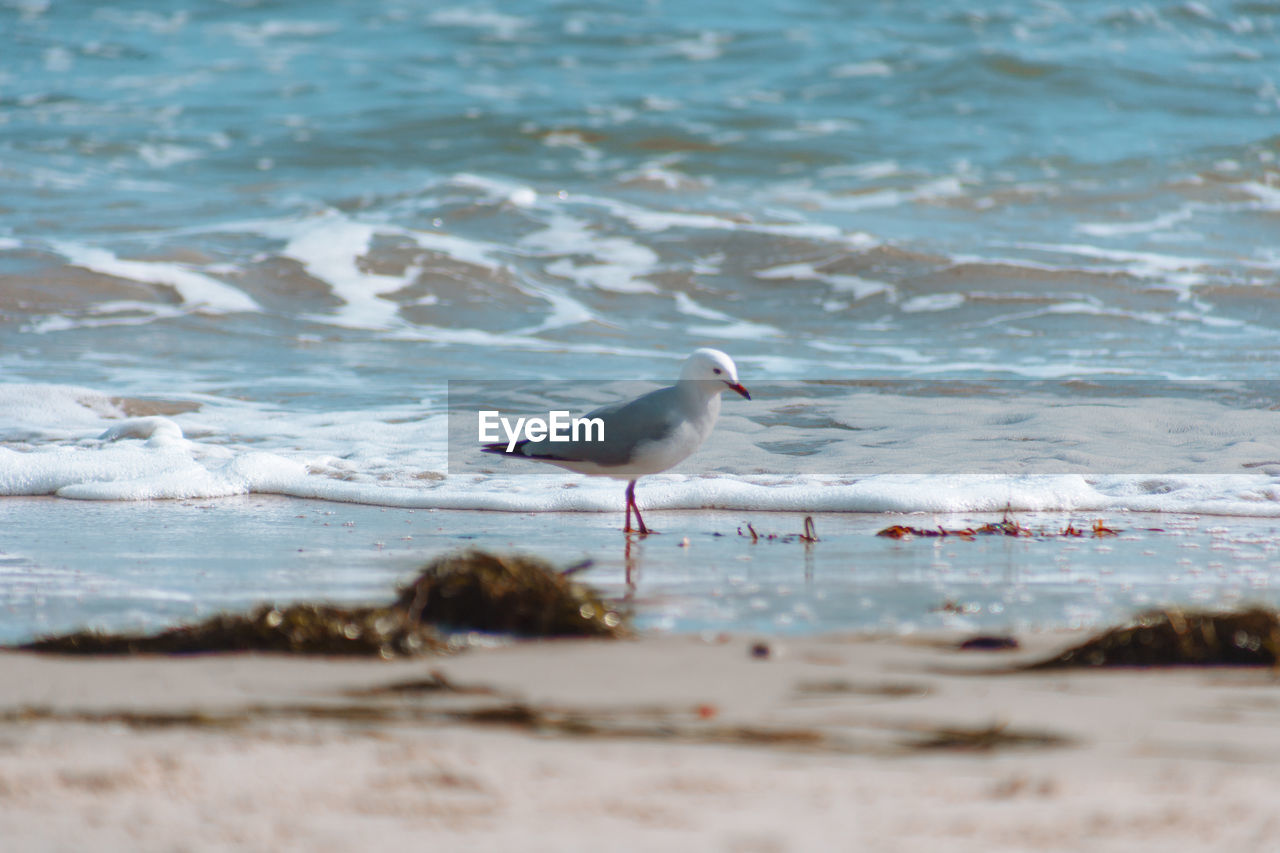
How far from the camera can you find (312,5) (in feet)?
66.0

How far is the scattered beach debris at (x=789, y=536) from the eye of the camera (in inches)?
171

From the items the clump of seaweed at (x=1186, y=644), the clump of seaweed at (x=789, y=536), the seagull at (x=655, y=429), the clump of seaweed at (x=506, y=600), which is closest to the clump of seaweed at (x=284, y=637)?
the clump of seaweed at (x=506, y=600)

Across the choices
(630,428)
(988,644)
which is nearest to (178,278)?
(630,428)

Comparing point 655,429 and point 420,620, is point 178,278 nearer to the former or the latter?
point 655,429

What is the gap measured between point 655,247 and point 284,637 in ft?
33.2

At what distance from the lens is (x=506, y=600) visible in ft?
9.46

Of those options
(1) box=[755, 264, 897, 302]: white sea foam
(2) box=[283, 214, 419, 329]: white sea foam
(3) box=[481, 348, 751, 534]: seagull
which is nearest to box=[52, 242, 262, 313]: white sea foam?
(2) box=[283, 214, 419, 329]: white sea foam

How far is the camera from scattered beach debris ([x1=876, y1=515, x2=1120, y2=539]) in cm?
443
